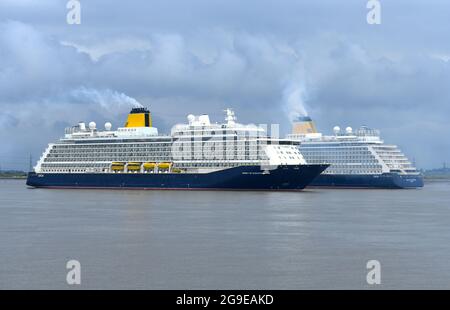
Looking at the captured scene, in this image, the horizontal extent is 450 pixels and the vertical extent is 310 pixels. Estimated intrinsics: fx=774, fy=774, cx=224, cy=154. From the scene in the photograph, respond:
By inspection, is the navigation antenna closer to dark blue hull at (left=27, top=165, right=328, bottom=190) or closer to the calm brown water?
dark blue hull at (left=27, top=165, right=328, bottom=190)

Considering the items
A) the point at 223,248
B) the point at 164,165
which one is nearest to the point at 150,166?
the point at 164,165

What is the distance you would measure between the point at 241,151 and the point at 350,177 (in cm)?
2838

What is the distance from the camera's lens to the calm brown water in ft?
77.6

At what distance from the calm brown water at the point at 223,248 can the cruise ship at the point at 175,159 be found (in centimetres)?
3162

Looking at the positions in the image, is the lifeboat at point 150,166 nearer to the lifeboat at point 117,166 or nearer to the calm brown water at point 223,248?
the lifeboat at point 117,166

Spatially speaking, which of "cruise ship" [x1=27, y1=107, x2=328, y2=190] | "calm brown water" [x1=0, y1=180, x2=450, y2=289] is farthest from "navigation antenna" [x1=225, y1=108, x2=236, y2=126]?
"calm brown water" [x1=0, y1=180, x2=450, y2=289]

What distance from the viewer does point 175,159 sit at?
89.1 meters

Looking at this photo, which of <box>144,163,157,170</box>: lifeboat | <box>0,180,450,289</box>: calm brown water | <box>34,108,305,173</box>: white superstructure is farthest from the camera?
<box>144,163,157,170</box>: lifeboat

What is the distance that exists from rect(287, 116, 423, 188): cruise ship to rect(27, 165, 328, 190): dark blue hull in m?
24.8

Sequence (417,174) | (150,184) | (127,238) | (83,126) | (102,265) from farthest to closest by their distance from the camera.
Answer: (417,174) → (83,126) → (150,184) → (127,238) → (102,265)
